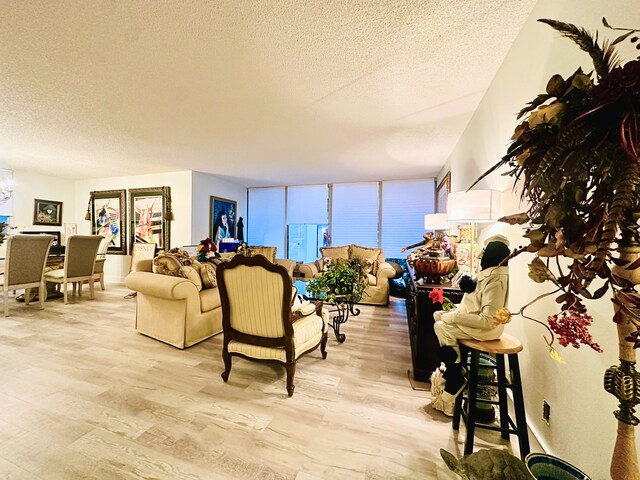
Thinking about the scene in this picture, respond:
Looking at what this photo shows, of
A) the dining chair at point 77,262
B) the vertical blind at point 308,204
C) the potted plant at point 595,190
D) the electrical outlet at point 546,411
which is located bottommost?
the electrical outlet at point 546,411

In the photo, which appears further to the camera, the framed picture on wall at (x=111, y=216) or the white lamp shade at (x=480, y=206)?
the framed picture on wall at (x=111, y=216)

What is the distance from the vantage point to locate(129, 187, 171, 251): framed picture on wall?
19.6 ft

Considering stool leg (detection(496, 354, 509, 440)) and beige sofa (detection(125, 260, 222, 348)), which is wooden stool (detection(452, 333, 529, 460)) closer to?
stool leg (detection(496, 354, 509, 440))

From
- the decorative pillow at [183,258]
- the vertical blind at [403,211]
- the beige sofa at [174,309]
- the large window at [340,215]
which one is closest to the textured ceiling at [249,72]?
the decorative pillow at [183,258]

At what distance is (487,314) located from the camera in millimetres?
1423

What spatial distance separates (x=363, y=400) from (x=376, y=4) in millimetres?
2733

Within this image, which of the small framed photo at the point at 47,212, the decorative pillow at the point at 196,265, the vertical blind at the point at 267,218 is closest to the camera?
the decorative pillow at the point at 196,265

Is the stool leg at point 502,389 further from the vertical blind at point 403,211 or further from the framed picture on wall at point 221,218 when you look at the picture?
the framed picture on wall at point 221,218

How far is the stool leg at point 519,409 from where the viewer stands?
134 centimetres

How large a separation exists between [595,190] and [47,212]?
31.1ft

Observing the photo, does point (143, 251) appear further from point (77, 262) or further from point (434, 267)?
point (434, 267)

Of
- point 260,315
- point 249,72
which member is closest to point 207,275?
point 260,315

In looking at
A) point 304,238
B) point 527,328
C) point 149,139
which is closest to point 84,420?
point 527,328

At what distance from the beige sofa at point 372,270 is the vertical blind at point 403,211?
91cm
